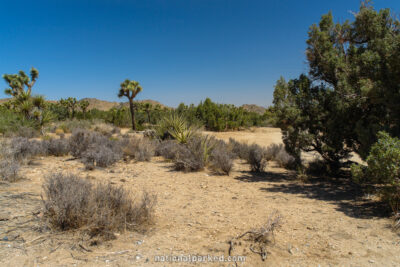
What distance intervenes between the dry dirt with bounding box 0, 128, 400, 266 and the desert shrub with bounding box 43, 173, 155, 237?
138 mm

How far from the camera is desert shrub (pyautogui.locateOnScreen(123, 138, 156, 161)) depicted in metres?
9.22

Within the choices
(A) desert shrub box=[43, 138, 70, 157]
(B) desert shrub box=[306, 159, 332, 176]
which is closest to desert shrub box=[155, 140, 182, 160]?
(A) desert shrub box=[43, 138, 70, 157]

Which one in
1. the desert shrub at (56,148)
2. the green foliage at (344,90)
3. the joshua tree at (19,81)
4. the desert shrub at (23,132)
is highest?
the joshua tree at (19,81)

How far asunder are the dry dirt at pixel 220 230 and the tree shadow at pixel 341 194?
2 cm

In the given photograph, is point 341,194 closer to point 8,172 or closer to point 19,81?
point 8,172

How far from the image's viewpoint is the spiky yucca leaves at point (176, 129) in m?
10.6

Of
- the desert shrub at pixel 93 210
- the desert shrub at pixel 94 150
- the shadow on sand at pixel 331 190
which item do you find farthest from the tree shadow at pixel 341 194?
the desert shrub at pixel 94 150

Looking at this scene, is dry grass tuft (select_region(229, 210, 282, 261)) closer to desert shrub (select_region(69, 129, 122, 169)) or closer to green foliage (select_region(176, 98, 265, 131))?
desert shrub (select_region(69, 129, 122, 169))

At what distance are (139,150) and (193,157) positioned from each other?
8.38 feet

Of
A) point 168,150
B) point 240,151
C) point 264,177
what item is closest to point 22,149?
point 168,150

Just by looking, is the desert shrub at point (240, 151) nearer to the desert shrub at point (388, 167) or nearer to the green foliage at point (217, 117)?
the desert shrub at point (388, 167)

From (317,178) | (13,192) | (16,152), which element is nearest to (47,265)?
(13,192)

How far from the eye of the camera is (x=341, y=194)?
5.65 metres

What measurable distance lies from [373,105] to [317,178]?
2651mm
